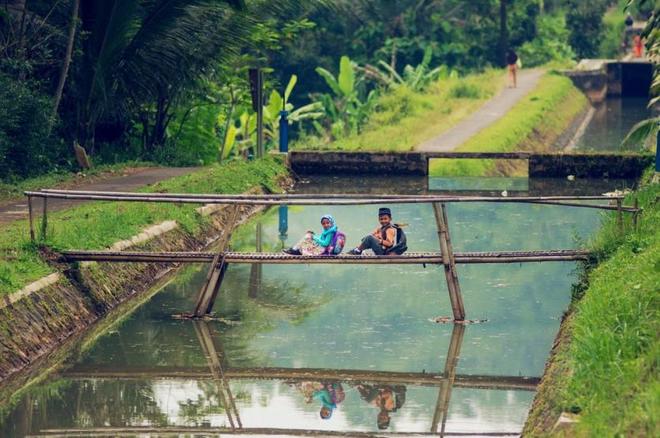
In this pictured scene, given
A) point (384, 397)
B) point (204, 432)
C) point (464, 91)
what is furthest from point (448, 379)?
point (464, 91)

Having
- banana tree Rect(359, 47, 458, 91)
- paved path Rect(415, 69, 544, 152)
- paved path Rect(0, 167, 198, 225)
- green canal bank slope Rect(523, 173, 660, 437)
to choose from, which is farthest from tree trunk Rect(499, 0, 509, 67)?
green canal bank slope Rect(523, 173, 660, 437)

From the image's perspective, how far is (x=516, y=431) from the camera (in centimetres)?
1291

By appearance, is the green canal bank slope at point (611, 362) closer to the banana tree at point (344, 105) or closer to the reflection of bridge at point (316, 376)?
the reflection of bridge at point (316, 376)

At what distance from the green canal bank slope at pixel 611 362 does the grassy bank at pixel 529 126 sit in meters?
19.1

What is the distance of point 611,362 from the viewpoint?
11.2m

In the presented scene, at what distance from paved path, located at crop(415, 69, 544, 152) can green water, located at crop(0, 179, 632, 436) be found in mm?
12955

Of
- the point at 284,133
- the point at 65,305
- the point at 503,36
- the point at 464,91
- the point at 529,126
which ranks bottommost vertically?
the point at 65,305

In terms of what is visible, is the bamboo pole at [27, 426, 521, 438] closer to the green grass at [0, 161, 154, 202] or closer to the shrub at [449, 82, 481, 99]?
the green grass at [0, 161, 154, 202]

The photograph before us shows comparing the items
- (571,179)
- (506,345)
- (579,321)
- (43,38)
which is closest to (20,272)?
(506,345)

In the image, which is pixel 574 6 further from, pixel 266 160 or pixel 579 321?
pixel 579 321

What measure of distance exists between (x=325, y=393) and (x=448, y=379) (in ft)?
4.34

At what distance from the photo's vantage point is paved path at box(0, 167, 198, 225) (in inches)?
838

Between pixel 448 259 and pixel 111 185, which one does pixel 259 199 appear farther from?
pixel 111 185

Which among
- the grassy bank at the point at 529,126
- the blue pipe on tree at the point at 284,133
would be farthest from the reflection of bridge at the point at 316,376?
the grassy bank at the point at 529,126
